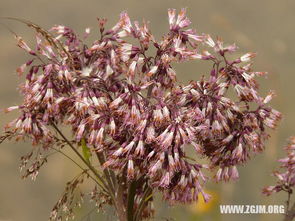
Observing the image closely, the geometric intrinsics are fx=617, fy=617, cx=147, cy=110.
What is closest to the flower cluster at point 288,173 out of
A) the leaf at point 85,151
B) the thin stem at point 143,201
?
the thin stem at point 143,201

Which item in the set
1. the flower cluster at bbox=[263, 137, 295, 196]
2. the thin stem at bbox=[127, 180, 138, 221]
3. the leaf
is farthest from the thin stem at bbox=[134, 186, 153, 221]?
the flower cluster at bbox=[263, 137, 295, 196]

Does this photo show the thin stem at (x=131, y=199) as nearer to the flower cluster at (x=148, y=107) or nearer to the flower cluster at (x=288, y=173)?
the flower cluster at (x=148, y=107)

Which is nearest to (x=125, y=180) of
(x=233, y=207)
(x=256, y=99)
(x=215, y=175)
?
(x=215, y=175)

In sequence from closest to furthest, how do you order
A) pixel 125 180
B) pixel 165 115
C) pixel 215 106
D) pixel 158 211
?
pixel 165 115 < pixel 215 106 < pixel 125 180 < pixel 158 211

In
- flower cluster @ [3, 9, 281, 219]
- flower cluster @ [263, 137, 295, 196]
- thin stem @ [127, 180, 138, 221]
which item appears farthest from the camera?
flower cluster @ [263, 137, 295, 196]

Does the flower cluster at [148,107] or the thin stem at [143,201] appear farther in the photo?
the thin stem at [143,201]

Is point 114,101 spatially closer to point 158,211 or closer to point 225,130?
point 225,130

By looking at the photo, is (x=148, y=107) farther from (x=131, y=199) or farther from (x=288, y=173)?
(x=288, y=173)

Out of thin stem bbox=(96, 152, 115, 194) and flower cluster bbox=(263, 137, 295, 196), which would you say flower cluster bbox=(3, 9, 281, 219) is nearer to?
thin stem bbox=(96, 152, 115, 194)
